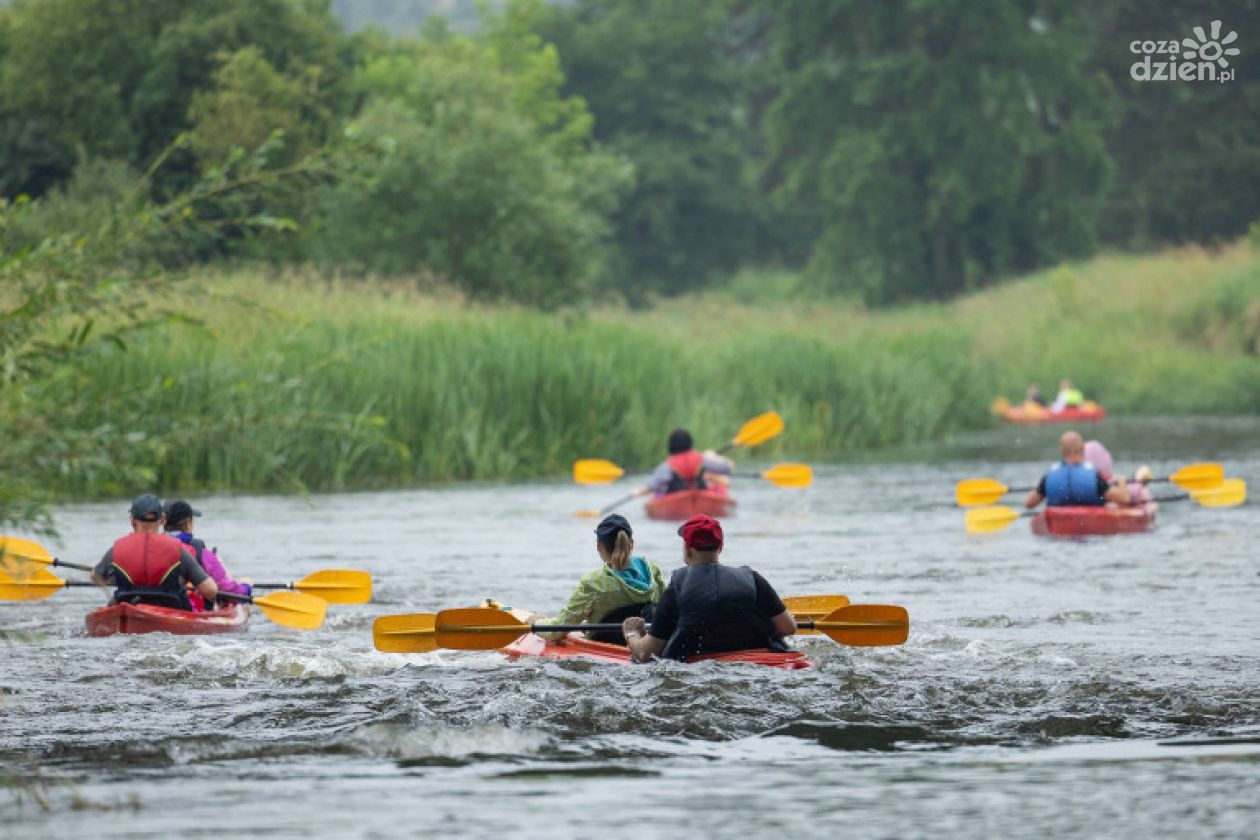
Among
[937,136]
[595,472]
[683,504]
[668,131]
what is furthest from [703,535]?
[668,131]

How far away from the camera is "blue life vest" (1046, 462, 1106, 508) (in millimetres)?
17220

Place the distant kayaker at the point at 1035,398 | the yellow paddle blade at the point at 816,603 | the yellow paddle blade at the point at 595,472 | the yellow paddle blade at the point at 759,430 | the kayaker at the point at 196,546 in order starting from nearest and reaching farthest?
the yellow paddle blade at the point at 816,603, the kayaker at the point at 196,546, the yellow paddle blade at the point at 595,472, the yellow paddle blade at the point at 759,430, the distant kayaker at the point at 1035,398

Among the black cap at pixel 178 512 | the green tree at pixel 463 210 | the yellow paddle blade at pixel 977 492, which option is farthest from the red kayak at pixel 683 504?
the green tree at pixel 463 210

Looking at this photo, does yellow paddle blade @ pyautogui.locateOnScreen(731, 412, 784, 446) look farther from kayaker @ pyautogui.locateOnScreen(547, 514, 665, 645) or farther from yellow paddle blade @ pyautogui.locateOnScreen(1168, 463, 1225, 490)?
kayaker @ pyautogui.locateOnScreen(547, 514, 665, 645)

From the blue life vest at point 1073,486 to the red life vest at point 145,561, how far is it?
8341 mm

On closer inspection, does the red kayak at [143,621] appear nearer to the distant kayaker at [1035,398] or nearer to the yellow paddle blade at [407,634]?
the yellow paddle blade at [407,634]

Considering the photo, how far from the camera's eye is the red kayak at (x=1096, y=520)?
55.9 ft

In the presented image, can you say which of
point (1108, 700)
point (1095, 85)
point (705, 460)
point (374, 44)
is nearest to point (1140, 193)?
point (1095, 85)

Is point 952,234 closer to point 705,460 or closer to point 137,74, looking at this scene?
point 137,74

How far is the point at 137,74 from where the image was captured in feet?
128

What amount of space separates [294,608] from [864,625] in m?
3.69

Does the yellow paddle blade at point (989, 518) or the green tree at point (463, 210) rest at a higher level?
the green tree at point (463, 210)

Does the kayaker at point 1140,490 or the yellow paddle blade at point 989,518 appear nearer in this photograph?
the kayaker at point 1140,490

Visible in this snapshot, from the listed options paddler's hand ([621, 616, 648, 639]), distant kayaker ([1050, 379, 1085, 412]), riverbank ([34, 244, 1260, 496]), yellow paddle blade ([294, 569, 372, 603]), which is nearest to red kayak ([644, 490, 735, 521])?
riverbank ([34, 244, 1260, 496])
